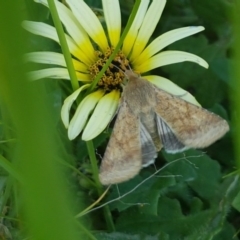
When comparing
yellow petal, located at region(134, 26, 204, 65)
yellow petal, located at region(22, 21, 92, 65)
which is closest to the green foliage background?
yellow petal, located at region(22, 21, 92, 65)

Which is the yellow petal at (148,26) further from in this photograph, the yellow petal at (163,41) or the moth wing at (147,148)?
the moth wing at (147,148)

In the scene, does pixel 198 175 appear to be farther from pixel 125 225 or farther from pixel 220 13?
pixel 220 13

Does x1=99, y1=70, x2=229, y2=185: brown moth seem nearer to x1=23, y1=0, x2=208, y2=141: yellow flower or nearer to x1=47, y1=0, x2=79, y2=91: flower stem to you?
x1=23, y1=0, x2=208, y2=141: yellow flower

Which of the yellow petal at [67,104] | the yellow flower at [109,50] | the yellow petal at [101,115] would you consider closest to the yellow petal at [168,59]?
the yellow flower at [109,50]

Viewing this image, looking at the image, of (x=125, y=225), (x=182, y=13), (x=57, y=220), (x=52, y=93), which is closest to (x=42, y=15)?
(x=52, y=93)

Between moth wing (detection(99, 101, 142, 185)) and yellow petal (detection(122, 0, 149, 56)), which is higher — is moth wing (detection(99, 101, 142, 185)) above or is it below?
below

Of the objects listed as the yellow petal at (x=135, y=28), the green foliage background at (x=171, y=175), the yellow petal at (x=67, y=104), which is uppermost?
the yellow petal at (x=135, y=28)
